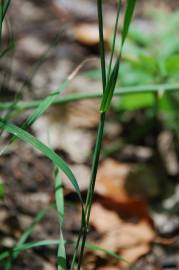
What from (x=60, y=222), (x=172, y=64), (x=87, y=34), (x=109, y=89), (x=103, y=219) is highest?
(x=87, y=34)

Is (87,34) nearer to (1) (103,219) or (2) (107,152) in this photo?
(2) (107,152)

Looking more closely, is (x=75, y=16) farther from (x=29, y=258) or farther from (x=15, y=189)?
(x=29, y=258)

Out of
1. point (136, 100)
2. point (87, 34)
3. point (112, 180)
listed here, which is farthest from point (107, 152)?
point (87, 34)

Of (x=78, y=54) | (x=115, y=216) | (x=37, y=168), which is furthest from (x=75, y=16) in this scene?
(x=115, y=216)

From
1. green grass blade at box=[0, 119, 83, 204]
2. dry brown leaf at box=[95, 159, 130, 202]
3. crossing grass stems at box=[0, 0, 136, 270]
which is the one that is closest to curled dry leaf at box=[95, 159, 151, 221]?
dry brown leaf at box=[95, 159, 130, 202]

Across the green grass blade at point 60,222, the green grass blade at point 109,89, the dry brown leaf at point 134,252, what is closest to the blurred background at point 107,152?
the dry brown leaf at point 134,252

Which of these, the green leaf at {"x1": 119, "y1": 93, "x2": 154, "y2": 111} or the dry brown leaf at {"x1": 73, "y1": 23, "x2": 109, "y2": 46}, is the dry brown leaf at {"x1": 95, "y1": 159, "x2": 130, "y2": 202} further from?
the dry brown leaf at {"x1": 73, "y1": 23, "x2": 109, "y2": 46}

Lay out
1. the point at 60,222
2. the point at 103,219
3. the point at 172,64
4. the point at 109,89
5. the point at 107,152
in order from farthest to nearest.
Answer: the point at 107,152 < the point at 103,219 < the point at 172,64 < the point at 60,222 < the point at 109,89

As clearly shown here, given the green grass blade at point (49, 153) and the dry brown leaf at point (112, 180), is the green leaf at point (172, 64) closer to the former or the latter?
the dry brown leaf at point (112, 180)
